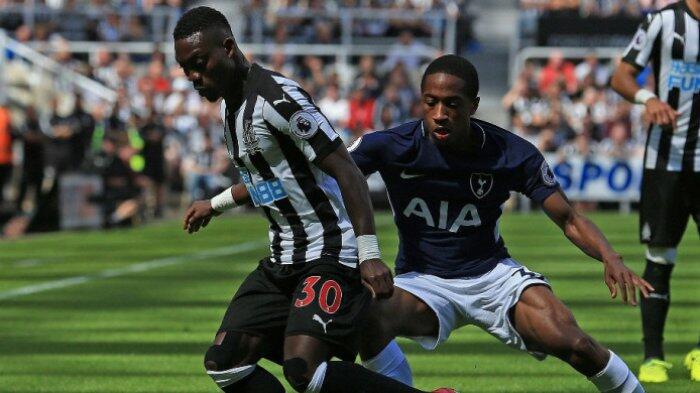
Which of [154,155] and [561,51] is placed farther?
[561,51]

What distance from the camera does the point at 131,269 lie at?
15.5 m

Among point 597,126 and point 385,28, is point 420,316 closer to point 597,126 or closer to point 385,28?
point 597,126

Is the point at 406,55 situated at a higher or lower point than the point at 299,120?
lower

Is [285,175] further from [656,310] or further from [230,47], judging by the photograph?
[656,310]

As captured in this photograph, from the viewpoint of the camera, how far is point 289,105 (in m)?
5.72

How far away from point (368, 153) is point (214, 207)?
755mm

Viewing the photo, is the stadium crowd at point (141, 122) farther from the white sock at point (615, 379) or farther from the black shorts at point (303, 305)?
the white sock at point (615, 379)

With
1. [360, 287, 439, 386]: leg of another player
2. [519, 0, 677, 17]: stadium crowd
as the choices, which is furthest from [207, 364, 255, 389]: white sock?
[519, 0, 677, 17]: stadium crowd

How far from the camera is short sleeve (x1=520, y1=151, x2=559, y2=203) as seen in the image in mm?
6273

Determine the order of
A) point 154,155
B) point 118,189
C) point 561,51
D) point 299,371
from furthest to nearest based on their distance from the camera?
point 561,51, point 154,155, point 118,189, point 299,371

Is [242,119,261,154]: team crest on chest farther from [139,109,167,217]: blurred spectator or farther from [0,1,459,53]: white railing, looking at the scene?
[0,1,459,53]: white railing

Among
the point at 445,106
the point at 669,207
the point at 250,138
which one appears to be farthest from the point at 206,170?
the point at 250,138

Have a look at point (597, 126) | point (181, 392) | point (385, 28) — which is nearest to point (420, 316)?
point (181, 392)

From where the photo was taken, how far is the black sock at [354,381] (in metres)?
5.65
